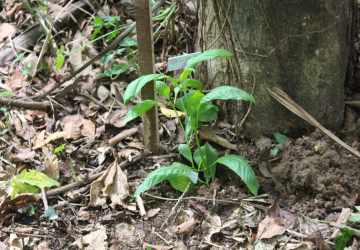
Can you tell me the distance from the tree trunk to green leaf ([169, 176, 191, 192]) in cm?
36

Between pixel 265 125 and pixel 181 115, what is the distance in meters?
0.39

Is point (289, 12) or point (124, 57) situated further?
point (124, 57)

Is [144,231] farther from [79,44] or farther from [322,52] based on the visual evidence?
[79,44]

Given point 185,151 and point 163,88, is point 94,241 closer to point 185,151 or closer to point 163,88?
point 185,151

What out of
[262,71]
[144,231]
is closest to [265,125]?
[262,71]

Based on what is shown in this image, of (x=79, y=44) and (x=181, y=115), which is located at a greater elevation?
(x=79, y=44)

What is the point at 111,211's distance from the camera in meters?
2.26

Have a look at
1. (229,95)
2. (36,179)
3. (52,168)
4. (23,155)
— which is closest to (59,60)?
(23,155)

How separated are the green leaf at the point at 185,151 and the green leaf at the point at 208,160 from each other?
0.04 m

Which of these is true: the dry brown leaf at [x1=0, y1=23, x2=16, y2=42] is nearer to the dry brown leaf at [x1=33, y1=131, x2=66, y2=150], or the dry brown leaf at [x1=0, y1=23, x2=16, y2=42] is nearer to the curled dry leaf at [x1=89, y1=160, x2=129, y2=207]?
the dry brown leaf at [x1=33, y1=131, x2=66, y2=150]

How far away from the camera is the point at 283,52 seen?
7.39 ft

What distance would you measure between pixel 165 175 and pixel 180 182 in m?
0.14

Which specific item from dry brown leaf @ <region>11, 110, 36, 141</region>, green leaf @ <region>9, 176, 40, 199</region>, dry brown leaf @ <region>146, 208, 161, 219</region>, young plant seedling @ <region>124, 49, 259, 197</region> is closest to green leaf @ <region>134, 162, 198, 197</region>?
young plant seedling @ <region>124, 49, 259, 197</region>

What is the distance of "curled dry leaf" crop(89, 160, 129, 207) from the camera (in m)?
2.28
